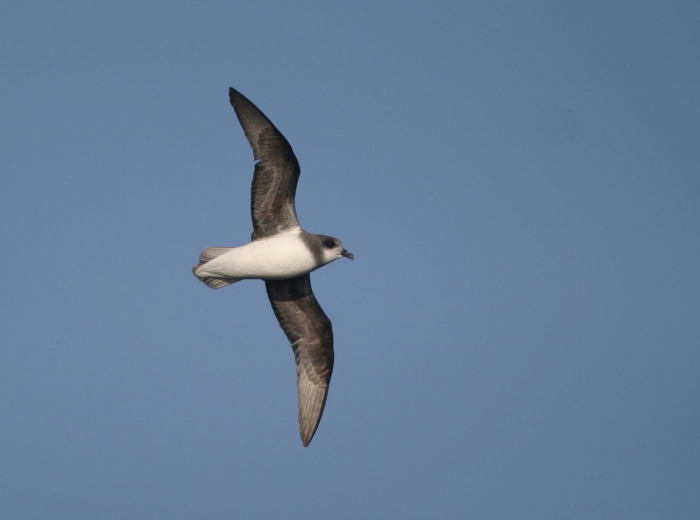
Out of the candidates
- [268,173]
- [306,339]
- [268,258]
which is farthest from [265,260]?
[306,339]

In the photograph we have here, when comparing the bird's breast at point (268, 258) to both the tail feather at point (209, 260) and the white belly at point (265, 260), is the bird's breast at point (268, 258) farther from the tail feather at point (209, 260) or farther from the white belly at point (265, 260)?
the tail feather at point (209, 260)

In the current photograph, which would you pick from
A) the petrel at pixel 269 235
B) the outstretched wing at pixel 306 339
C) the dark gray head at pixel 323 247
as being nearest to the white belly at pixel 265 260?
the petrel at pixel 269 235

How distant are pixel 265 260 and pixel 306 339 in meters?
2.73

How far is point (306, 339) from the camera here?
64.2 ft

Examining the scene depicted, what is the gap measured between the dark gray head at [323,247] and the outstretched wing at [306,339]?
1429 millimetres

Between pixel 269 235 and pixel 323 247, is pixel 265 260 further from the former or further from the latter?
pixel 323 247

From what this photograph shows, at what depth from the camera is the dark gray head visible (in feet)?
57.8

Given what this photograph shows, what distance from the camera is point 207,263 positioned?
1767 centimetres

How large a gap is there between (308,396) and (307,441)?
95cm

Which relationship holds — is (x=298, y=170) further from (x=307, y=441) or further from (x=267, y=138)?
(x=307, y=441)

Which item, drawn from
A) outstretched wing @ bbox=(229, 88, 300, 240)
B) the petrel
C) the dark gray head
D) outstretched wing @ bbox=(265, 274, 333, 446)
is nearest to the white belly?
the petrel

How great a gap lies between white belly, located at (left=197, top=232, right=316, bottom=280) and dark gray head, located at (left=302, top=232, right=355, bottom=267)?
116 mm

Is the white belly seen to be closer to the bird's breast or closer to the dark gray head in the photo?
the bird's breast

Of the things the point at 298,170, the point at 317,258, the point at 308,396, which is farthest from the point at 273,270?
the point at 308,396
